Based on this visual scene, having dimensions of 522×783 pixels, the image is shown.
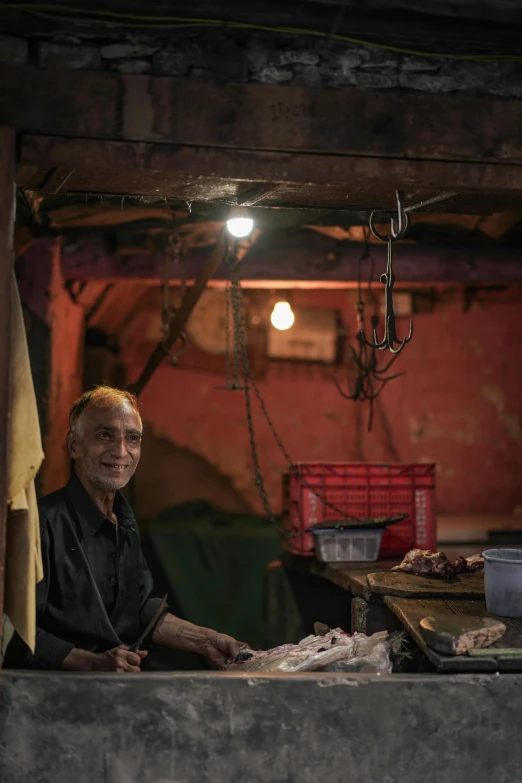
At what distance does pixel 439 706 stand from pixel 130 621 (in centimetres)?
175

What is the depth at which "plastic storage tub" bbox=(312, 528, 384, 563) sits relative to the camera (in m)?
6.41

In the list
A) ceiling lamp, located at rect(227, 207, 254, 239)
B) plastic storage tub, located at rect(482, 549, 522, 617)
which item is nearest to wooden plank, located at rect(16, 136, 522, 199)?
plastic storage tub, located at rect(482, 549, 522, 617)

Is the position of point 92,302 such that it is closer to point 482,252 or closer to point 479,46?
point 482,252

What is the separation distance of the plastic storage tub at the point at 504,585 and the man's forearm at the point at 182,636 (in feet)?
4.98

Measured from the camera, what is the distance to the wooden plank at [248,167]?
3451 millimetres

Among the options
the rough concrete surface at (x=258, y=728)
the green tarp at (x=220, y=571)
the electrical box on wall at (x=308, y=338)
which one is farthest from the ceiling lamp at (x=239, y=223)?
the electrical box on wall at (x=308, y=338)

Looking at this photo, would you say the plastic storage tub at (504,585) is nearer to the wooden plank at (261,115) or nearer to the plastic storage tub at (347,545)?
the wooden plank at (261,115)

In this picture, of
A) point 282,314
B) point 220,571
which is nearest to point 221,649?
point 220,571

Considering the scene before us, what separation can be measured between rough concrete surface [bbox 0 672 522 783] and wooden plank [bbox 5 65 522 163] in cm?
223

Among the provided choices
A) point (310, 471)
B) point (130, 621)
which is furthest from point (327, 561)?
point (130, 621)

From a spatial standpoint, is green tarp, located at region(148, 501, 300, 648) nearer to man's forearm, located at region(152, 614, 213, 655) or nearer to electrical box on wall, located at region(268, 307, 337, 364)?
electrical box on wall, located at region(268, 307, 337, 364)

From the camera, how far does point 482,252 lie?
761cm

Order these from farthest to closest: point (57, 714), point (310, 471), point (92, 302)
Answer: point (92, 302) < point (310, 471) < point (57, 714)

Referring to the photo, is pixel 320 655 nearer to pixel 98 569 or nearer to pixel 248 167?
pixel 98 569
